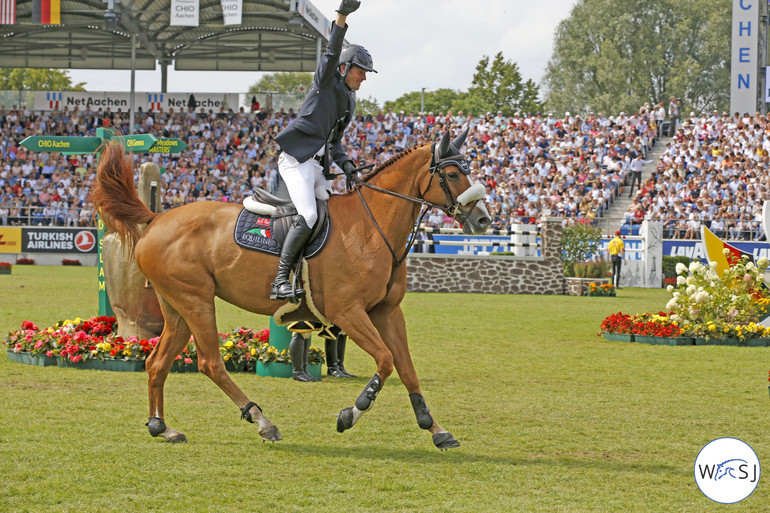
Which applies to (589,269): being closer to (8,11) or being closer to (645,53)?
(8,11)

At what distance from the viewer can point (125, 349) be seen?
10.8m

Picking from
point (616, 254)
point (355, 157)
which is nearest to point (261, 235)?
point (616, 254)

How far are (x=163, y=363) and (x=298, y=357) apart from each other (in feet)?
9.97

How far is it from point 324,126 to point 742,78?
43.3 metres

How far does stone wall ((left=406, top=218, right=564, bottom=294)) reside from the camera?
2652 cm

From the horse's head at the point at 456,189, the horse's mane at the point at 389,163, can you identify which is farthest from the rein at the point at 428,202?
the horse's mane at the point at 389,163

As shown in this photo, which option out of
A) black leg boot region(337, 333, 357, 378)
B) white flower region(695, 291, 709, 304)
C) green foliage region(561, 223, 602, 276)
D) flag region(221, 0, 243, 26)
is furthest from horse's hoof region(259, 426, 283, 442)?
flag region(221, 0, 243, 26)

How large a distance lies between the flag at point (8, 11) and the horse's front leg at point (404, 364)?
34956 mm

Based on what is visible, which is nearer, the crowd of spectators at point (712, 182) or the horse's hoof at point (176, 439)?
the horse's hoof at point (176, 439)

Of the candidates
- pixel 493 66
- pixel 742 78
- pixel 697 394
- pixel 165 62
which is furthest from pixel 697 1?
pixel 697 394

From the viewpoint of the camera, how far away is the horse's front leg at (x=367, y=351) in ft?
22.1

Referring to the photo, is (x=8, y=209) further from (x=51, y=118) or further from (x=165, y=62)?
(x=165, y=62)

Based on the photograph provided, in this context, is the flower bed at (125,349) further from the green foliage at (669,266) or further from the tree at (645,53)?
the tree at (645,53)

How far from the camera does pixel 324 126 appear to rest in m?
7.43
